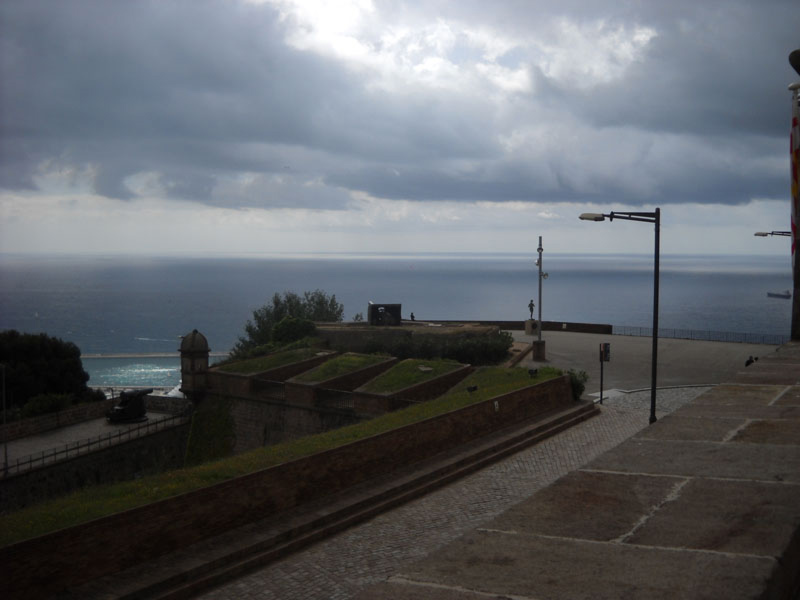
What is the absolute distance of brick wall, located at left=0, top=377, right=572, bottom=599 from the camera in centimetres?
968

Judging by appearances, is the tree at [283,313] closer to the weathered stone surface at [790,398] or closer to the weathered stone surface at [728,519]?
the weathered stone surface at [790,398]

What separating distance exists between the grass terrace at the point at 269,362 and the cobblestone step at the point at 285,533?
14942 mm

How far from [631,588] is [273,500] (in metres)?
11.2

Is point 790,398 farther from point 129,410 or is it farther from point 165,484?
point 129,410

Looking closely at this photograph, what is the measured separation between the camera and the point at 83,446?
84.5 feet

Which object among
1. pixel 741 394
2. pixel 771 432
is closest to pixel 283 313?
pixel 741 394

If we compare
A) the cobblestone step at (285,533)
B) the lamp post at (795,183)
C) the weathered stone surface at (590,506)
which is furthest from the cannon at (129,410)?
the weathered stone surface at (590,506)

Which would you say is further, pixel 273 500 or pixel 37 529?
pixel 273 500

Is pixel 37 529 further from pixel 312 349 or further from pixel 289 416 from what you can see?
pixel 312 349

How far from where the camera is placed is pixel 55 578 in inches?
385

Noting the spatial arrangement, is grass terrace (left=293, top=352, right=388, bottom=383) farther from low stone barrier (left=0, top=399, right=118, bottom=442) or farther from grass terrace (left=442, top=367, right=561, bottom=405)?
low stone barrier (left=0, top=399, right=118, bottom=442)

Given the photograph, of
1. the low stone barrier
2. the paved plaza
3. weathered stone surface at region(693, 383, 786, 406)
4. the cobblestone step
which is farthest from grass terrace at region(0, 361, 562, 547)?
the low stone barrier

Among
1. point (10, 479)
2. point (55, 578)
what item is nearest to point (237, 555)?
point (55, 578)

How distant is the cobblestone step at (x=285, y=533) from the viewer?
10391mm
